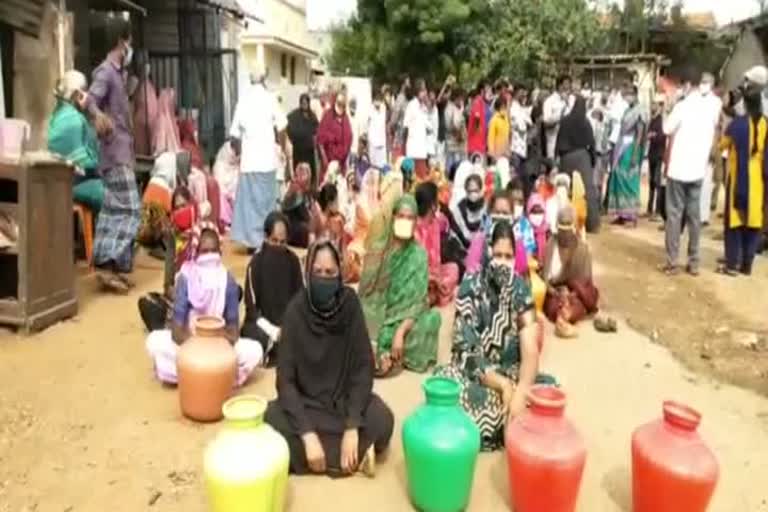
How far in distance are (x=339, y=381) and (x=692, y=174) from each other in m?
5.12

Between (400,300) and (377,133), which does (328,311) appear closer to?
(400,300)

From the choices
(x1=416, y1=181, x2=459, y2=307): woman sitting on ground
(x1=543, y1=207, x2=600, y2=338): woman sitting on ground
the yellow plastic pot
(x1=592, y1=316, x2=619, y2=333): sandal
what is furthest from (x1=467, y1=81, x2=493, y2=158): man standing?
the yellow plastic pot

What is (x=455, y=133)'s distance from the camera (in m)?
13.5

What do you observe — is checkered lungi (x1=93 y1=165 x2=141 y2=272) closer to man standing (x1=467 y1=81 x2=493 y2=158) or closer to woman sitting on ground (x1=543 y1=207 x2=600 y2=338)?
woman sitting on ground (x1=543 y1=207 x2=600 y2=338)

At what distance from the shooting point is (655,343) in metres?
5.73

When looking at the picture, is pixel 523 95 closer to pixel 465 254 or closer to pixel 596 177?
pixel 596 177

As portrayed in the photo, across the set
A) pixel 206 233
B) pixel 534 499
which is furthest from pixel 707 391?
pixel 206 233

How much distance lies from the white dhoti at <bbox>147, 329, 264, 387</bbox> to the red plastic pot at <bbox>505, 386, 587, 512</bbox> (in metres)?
1.88

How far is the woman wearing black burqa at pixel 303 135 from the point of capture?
1055cm

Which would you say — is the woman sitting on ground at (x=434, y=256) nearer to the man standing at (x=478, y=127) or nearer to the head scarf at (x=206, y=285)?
the head scarf at (x=206, y=285)

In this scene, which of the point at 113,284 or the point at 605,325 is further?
the point at 113,284

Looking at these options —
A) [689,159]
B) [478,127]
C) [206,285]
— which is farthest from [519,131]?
[206,285]

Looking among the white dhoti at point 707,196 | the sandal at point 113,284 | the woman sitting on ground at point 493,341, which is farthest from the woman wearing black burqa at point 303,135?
the woman sitting on ground at point 493,341

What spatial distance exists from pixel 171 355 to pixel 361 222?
A: 3.58 metres
